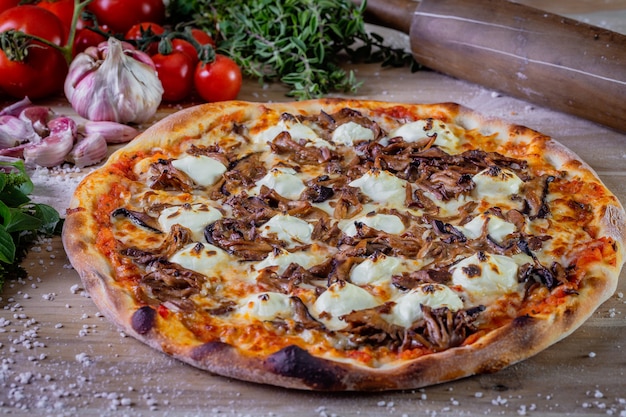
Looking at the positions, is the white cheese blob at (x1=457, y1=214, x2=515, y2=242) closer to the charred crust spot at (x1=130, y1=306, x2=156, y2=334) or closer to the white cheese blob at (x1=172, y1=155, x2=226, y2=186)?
the white cheese blob at (x1=172, y1=155, x2=226, y2=186)

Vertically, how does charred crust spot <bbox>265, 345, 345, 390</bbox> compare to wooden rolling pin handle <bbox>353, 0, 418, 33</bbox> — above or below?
below

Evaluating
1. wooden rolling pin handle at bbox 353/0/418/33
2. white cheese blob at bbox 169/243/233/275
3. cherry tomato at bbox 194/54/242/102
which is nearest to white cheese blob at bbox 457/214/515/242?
white cheese blob at bbox 169/243/233/275

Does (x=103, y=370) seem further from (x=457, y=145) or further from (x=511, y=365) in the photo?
(x=457, y=145)

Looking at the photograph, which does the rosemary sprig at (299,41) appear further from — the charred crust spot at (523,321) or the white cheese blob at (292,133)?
the charred crust spot at (523,321)

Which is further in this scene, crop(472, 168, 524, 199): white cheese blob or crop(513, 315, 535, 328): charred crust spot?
crop(472, 168, 524, 199): white cheese blob

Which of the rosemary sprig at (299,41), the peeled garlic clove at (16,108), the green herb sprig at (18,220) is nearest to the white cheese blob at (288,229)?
the green herb sprig at (18,220)

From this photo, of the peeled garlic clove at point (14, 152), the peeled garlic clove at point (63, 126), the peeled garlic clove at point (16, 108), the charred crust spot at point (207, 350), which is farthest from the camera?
the peeled garlic clove at point (16, 108)

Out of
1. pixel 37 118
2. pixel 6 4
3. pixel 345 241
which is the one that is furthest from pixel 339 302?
pixel 6 4
